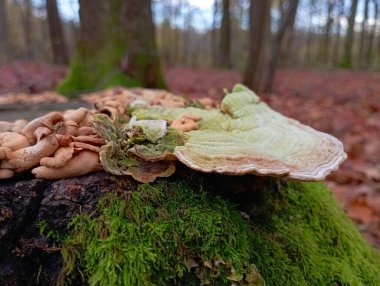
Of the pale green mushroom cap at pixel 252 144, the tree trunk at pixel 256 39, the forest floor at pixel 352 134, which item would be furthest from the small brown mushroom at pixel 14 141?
the tree trunk at pixel 256 39

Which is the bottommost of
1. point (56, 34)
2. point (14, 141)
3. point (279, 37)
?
point (14, 141)

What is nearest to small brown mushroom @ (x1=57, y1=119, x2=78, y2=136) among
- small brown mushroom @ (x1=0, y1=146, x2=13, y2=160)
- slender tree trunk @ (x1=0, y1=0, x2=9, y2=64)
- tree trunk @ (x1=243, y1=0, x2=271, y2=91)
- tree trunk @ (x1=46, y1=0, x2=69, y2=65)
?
small brown mushroom @ (x1=0, y1=146, x2=13, y2=160)

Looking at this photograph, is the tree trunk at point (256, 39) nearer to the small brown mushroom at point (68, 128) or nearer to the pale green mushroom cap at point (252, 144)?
the pale green mushroom cap at point (252, 144)

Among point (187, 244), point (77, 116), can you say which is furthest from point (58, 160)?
point (187, 244)

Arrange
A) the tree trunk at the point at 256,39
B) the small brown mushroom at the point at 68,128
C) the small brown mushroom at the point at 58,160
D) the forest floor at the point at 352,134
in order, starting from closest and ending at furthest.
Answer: the small brown mushroom at the point at 58,160, the small brown mushroom at the point at 68,128, the forest floor at the point at 352,134, the tree trunk at the point at 256,39

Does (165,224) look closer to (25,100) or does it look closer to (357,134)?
(25,100)

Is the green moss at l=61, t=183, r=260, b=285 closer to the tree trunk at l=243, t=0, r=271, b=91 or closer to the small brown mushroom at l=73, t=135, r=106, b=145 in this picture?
the small brown mushroom at l=73, t=135, r=106, b=145

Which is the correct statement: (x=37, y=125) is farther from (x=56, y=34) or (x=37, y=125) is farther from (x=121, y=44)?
(x=56, y=34)
